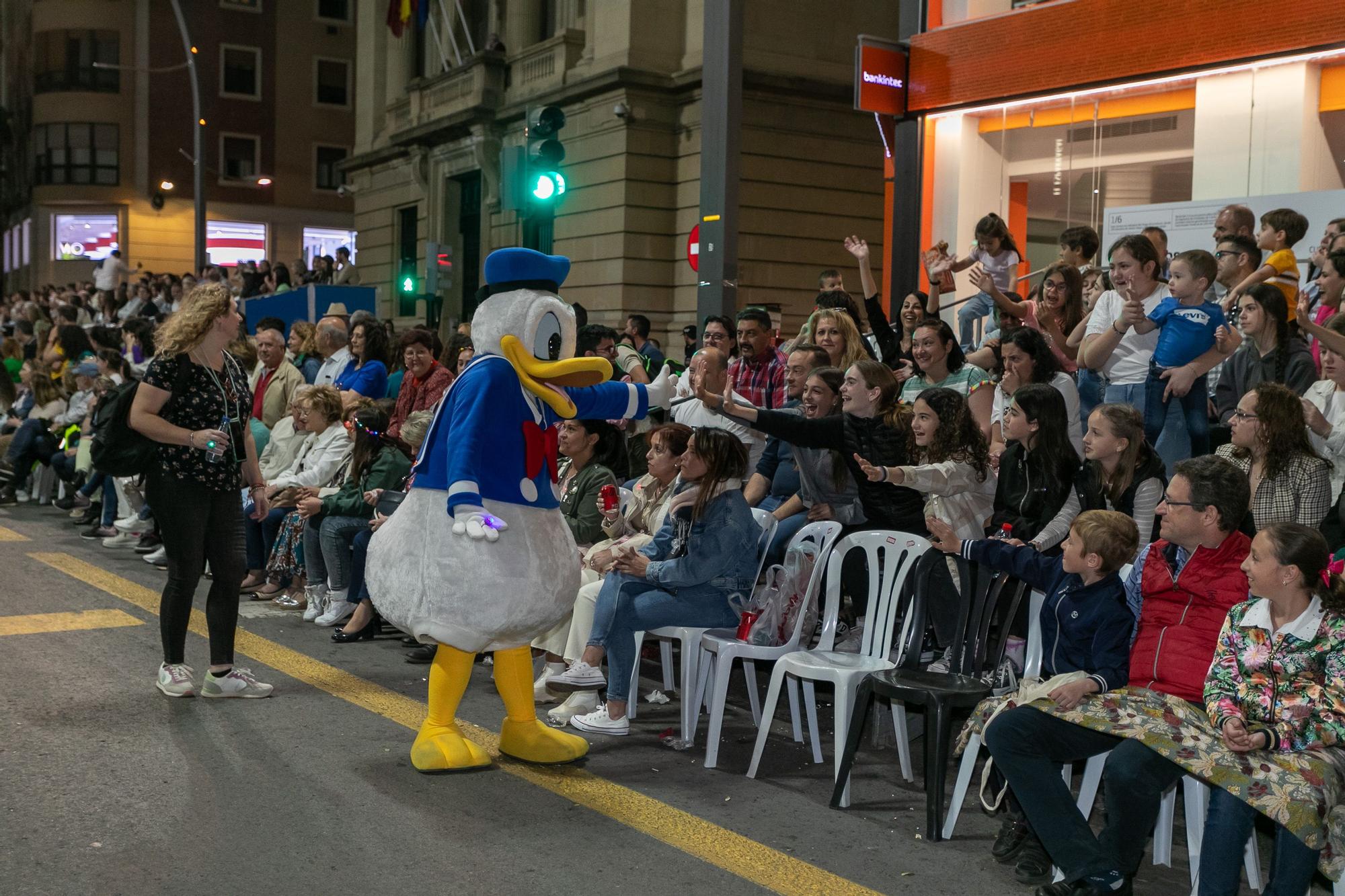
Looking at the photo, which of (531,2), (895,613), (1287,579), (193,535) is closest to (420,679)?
(193,535)

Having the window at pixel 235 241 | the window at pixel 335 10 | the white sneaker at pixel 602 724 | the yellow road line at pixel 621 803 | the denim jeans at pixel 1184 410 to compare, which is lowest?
the yellow road line at pixel 621 803

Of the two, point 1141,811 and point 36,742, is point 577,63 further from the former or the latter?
point 1141,811

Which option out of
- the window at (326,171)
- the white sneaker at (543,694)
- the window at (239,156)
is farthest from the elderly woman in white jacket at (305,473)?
the window at (326,171)

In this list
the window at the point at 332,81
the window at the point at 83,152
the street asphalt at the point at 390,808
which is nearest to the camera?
the street asphalt at the point at 390,808

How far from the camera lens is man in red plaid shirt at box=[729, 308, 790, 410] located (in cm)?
829

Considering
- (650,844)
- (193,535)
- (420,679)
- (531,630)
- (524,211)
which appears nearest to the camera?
(650,844)

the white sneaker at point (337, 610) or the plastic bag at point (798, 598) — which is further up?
the plastic bag at point (798, 598)

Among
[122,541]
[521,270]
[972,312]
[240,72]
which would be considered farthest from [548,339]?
[240,72]

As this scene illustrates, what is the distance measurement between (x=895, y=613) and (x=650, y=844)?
5.50 ft

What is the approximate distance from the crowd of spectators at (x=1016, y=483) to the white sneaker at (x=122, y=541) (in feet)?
5.49

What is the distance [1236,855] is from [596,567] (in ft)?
10.1

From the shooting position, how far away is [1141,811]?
13.3 feet

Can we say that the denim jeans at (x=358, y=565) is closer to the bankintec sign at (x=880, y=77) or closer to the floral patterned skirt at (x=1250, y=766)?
the floral patterned skirt at (x=1250, y=766)

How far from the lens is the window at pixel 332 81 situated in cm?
4416
